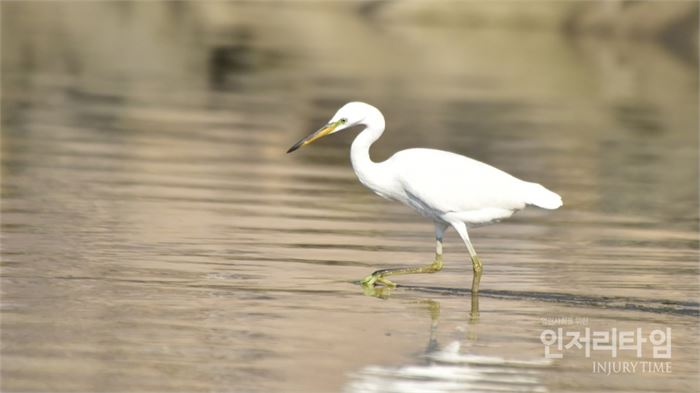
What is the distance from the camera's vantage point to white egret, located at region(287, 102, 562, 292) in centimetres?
1254

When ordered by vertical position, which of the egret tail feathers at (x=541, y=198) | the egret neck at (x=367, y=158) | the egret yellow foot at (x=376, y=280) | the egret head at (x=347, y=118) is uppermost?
the egret head at (x=347, y=118)

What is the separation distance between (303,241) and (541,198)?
256cm

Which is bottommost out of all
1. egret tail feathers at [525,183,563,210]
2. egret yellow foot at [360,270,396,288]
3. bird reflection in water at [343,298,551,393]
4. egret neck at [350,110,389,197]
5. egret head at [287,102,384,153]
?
bird reflection in water at [343,298,551,393]

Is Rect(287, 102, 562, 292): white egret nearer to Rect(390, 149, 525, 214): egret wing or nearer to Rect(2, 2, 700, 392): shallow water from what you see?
Rect(390, 149, 525, 214): egret wing

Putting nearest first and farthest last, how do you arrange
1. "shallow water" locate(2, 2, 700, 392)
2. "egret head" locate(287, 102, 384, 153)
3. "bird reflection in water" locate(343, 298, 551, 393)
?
"bird reflection in water" locate(343, 298, 551, 393), "shallow water" locate(2, 2, 700, 392), "egret head" locate(287, 102, 384, 153)

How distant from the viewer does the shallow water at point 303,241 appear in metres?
9.94

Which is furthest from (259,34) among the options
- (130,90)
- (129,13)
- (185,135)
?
(185,135)

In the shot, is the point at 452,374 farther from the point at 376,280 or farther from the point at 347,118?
the point at 347,118

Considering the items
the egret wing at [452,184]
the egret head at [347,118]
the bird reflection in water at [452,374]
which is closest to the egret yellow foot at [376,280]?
the egret wing at [452,184]

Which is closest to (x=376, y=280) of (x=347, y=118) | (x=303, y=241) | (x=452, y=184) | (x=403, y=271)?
(x=403, y=271)

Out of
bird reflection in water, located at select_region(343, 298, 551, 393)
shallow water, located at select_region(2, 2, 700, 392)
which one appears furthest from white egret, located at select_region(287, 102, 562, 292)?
bird reflection in water, located at select_region(343, 298, 551, 393)

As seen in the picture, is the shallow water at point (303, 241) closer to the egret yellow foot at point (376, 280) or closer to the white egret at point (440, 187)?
the egret yellow foot at point (376, 280)

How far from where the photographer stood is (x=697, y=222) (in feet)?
56.2

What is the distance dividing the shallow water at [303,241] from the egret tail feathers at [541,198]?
64 cm
